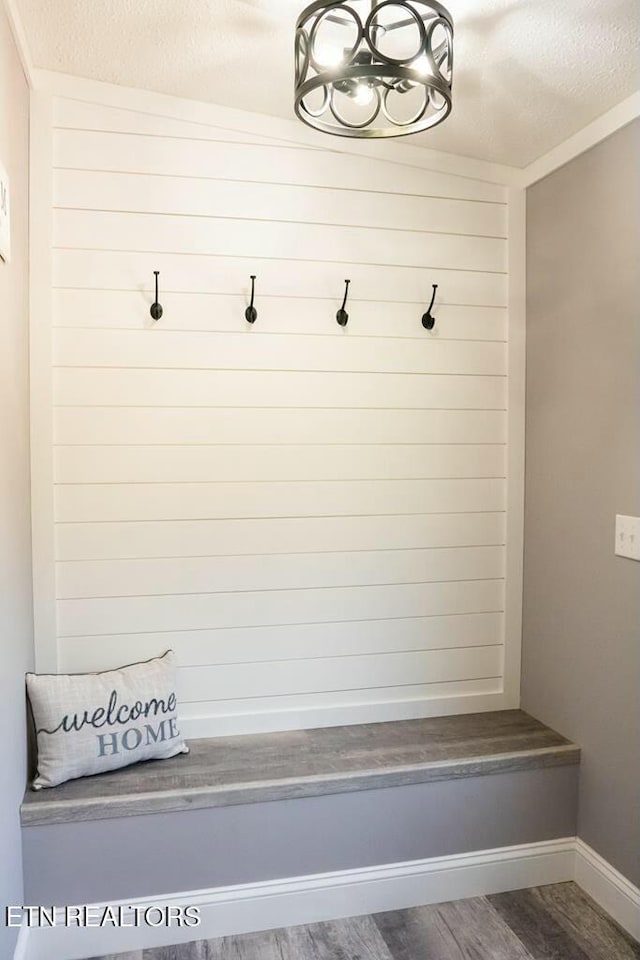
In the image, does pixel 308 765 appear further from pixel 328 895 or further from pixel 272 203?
pixel 272 203

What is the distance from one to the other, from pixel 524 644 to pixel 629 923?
84cm

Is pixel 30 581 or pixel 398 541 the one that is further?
pixel 398 541

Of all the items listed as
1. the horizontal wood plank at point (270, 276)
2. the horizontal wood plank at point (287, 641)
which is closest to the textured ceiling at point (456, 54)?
the horizontal wood plank at point (270, 276)

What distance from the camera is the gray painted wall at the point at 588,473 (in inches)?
78.4

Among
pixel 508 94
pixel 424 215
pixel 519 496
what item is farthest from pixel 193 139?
pixel 519 496

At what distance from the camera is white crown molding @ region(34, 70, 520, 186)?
208 cm

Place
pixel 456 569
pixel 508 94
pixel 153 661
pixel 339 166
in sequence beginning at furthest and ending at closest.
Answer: pixel 456 569
pixel 339 166
pixel 153 661
pixel 508 94

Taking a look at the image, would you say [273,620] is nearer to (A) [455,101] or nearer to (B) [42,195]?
(B) [42,195]

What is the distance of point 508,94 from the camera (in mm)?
1966

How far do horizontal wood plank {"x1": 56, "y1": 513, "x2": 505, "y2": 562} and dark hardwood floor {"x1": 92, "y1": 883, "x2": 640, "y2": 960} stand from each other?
106 centimetres

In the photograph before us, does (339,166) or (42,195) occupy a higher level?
(339,166)

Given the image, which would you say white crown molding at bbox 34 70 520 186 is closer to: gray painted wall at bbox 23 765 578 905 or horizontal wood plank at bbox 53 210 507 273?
horizontal wood plank at bbox 53 210 507 273

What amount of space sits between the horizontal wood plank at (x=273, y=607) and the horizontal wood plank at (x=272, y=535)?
0.45 feet

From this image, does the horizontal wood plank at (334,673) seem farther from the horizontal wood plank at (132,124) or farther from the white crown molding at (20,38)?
the white crown molding at (20,38)
